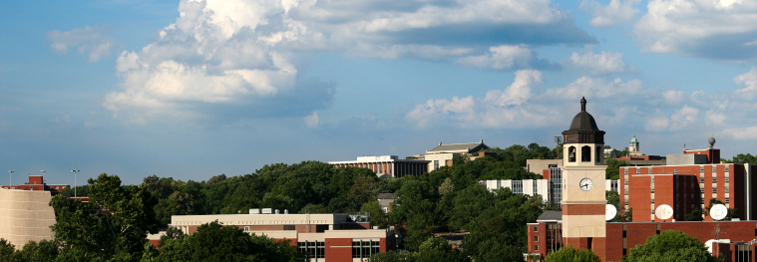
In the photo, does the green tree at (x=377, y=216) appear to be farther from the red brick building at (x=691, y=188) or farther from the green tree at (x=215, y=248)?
the green tree at (x=215, y=248)

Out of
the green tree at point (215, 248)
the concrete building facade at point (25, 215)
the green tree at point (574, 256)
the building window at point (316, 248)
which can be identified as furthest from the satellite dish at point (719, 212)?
the concrete building facade at point (25, 215)

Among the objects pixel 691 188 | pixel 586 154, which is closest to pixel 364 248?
pixel 586 154

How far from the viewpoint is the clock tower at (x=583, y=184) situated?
288 feet

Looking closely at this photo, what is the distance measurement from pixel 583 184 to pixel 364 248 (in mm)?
49702

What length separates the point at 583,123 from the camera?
88.3m

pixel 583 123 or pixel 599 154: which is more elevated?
pixel 583 123

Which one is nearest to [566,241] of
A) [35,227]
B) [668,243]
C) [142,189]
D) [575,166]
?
[575,166]

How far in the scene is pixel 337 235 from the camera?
131m

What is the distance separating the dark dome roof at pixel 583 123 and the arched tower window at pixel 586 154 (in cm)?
204

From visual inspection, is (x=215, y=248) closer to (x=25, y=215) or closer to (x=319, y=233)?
(x=319, y=233)

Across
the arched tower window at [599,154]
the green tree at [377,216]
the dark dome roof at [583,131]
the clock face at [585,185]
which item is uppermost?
the dark dome roof at [583,131]

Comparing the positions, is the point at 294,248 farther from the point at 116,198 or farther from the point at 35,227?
the point at 35,227

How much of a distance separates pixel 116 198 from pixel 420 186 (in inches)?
4500

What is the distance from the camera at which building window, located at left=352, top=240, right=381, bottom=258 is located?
13000 centimetres
